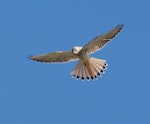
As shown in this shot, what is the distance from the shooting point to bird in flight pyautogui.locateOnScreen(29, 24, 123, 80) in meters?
14.5

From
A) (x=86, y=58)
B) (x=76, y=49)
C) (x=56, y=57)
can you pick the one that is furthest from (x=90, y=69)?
(x=56, y=57)

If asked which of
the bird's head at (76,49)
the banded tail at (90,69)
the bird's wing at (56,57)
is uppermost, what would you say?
the bird's wing at (56,57)

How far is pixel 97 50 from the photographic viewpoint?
14.6 m

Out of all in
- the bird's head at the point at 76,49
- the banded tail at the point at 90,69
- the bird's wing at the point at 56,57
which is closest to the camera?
the bird's head at the point at 76,49

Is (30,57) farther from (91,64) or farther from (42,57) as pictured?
(91,64)

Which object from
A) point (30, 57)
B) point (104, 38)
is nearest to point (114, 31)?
point (104, 38)

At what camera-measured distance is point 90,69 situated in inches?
591

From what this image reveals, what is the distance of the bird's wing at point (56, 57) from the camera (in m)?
14.8

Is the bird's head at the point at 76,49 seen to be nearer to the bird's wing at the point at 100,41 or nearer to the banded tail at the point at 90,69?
the bird's wing at the point at 100,41

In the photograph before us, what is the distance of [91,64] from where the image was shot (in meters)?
15.0

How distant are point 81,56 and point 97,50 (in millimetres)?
451

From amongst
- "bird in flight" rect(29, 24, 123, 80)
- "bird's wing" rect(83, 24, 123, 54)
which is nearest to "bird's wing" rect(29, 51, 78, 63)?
"bird in flight" rect(29, 24, 123, 80)

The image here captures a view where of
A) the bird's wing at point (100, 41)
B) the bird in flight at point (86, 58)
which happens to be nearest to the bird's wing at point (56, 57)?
the bird in flight at point (86, 58)

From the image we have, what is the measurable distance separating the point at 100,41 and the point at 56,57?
131cm
